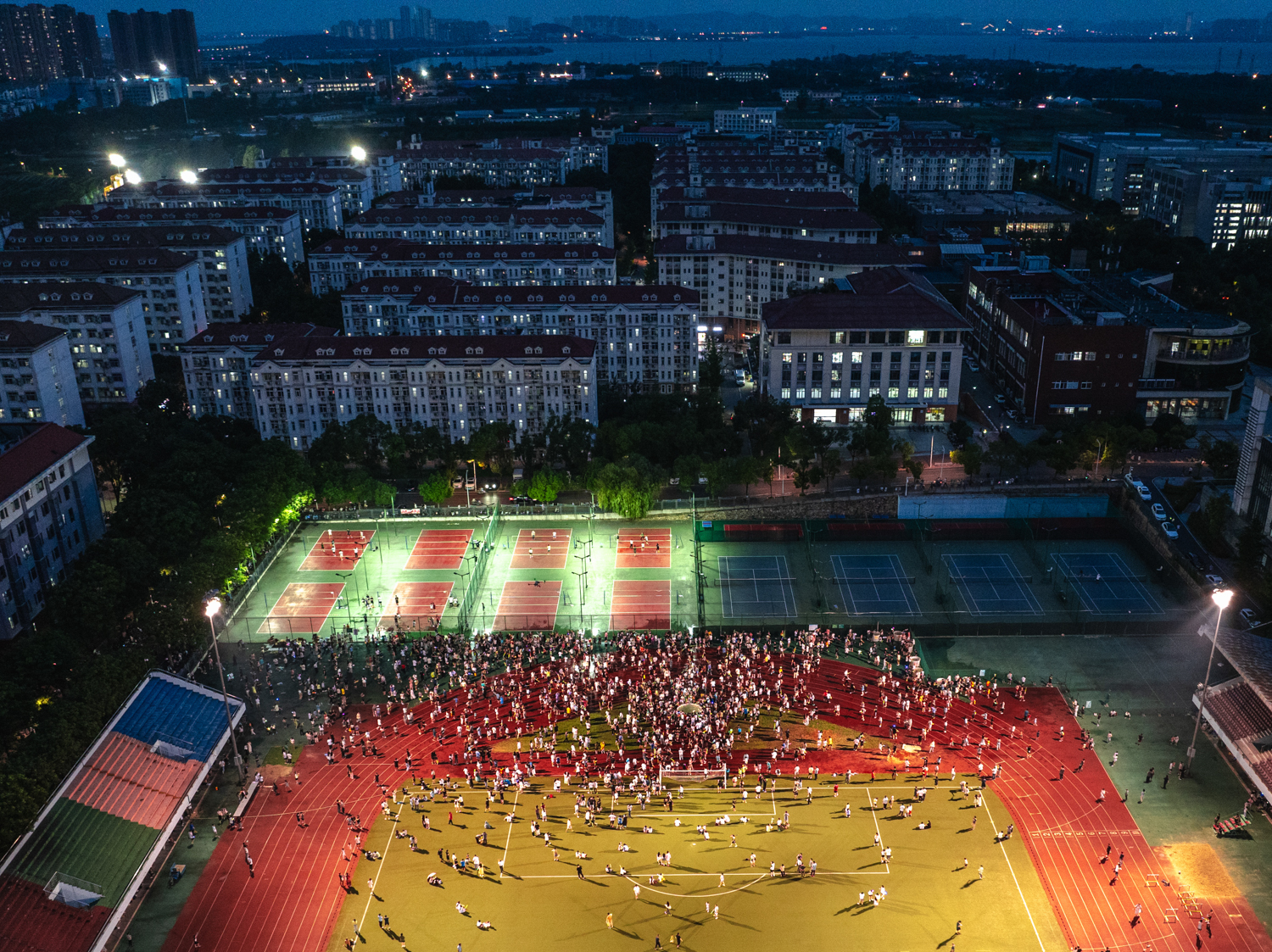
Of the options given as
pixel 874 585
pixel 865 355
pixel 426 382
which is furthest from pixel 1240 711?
pixel 426 382

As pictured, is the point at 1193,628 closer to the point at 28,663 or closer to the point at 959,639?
the point at 959,639

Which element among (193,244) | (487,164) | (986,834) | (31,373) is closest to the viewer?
(986,834)

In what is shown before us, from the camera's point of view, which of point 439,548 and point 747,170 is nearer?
point 439,548

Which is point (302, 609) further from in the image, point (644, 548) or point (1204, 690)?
point (1204, 690)

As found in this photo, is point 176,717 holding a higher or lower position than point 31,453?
lower

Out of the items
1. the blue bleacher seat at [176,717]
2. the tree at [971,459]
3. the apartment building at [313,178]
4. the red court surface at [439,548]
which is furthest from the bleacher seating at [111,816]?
the apartment building at [313,178]

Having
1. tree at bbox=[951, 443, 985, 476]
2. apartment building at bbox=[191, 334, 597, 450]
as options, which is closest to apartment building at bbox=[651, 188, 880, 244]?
apartment building at bbox=[191, 334, 597, 450]

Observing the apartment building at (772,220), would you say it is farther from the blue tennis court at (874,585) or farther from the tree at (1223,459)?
the blue tennis court at (874,585)
